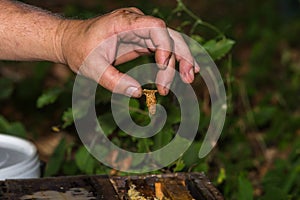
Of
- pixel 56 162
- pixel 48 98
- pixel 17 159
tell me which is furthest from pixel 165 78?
pixel 48 98

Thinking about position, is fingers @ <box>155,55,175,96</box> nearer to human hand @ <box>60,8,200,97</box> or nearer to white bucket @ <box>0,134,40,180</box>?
human hand @ <box>60,8,200,97</box>

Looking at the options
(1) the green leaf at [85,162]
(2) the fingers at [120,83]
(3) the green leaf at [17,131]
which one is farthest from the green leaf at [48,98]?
(2) the fingers at [120,83]

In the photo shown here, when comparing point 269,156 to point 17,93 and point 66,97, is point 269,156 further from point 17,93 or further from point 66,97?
point 17,93

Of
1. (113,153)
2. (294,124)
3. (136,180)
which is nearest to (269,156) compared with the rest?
(294,124)

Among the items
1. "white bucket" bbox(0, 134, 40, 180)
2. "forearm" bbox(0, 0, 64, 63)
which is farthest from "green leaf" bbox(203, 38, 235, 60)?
"forearm" bbox(0, 0, 64, 63)

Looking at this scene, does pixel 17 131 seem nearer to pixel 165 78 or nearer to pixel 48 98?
pixel 48 98
